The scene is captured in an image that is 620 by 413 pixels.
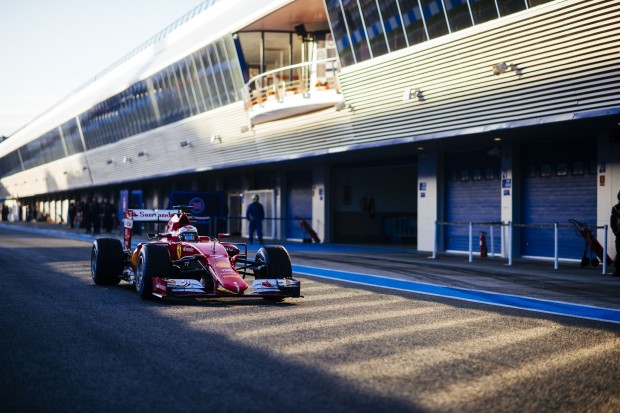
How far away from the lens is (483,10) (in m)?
17.8

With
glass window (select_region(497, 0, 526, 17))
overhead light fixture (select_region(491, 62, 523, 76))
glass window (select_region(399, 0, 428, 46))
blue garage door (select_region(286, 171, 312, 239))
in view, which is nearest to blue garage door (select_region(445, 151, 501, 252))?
glass window (select_region(399, 0, 428, 46))

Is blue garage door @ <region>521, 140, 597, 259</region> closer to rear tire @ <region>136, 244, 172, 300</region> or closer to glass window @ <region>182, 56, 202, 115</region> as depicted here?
rear tire @ <region>136, 244, 172, 300</region>

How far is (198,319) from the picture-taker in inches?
344

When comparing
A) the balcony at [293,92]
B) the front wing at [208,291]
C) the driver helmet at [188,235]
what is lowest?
the front wing at [208,291]

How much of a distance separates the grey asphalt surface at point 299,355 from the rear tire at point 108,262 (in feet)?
2.74

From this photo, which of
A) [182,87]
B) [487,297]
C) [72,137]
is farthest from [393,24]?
[72,137]

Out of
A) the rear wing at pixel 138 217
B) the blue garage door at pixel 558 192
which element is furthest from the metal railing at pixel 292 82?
the rear wing at pixel 138 217

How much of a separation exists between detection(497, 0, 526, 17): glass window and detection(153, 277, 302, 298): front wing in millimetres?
9694

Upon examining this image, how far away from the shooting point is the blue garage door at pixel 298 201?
32656mm

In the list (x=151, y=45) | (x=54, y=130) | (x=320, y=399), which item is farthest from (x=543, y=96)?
(x=54, y=130)

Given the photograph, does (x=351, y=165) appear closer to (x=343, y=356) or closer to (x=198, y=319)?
(x=198, y=319)

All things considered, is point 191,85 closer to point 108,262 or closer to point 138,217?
point 138,217

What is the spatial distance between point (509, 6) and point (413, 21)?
11.6ft

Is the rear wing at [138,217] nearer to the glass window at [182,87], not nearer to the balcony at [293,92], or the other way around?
the balcony at [293,92]
